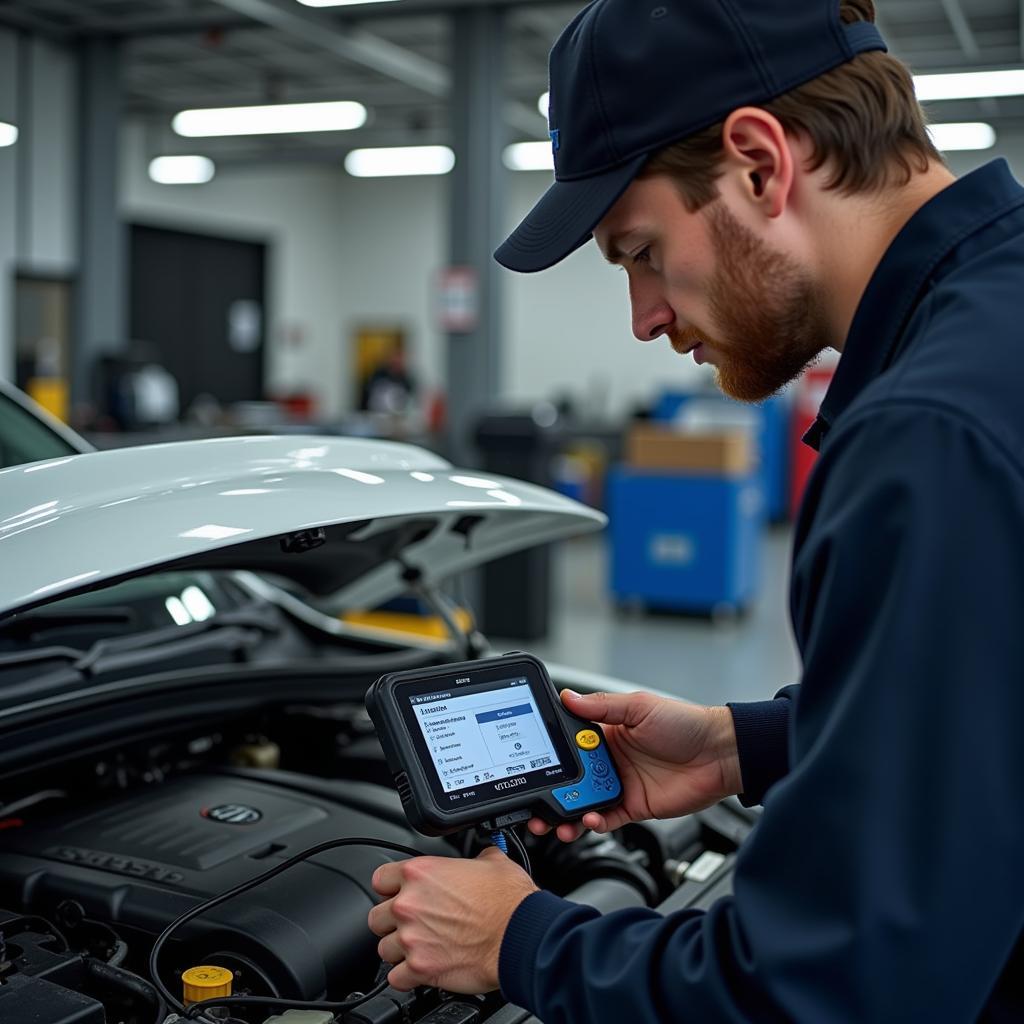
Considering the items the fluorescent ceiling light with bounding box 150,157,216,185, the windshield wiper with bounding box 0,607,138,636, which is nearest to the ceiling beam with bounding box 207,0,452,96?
the fluorescent ceiling light with bounding box 150,157,216,185

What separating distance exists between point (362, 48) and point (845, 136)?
8.24 meters

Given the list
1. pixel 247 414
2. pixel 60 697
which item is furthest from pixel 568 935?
pixel 247 414

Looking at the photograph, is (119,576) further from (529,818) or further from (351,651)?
(351,651)

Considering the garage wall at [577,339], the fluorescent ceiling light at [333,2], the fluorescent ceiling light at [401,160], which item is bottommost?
the garage wall at [577,339]

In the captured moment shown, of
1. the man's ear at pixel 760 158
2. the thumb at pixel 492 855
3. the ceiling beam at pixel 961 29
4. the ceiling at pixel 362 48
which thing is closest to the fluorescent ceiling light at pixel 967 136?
the ceiling at pixel 362 48

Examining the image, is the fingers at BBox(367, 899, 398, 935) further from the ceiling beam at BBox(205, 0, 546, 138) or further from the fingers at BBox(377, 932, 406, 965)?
the ceiling beam at BBox(205, 0, 546, 138)

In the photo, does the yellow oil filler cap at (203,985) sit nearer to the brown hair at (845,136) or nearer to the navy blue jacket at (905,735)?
the navy blue jacket at (905,735)

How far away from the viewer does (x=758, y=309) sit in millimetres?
999

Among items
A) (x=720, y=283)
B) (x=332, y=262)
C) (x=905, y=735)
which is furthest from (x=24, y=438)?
(x=332, y=262)

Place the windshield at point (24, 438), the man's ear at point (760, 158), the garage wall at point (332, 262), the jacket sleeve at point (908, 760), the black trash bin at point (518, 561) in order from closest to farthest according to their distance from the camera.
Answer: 1. the jacket sleeve at point (908, 760)
2. the man's ear at point (760, 158)
3. the windshield at point (24, 438)
4. the black trash bin at point (518, 561)
5. the garage wall at point (332, 262)

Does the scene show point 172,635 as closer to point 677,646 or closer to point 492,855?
point 492,855

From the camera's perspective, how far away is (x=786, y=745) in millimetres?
1316

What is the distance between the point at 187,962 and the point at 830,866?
0.85 metres

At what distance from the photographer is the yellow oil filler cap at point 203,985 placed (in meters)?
1.23
